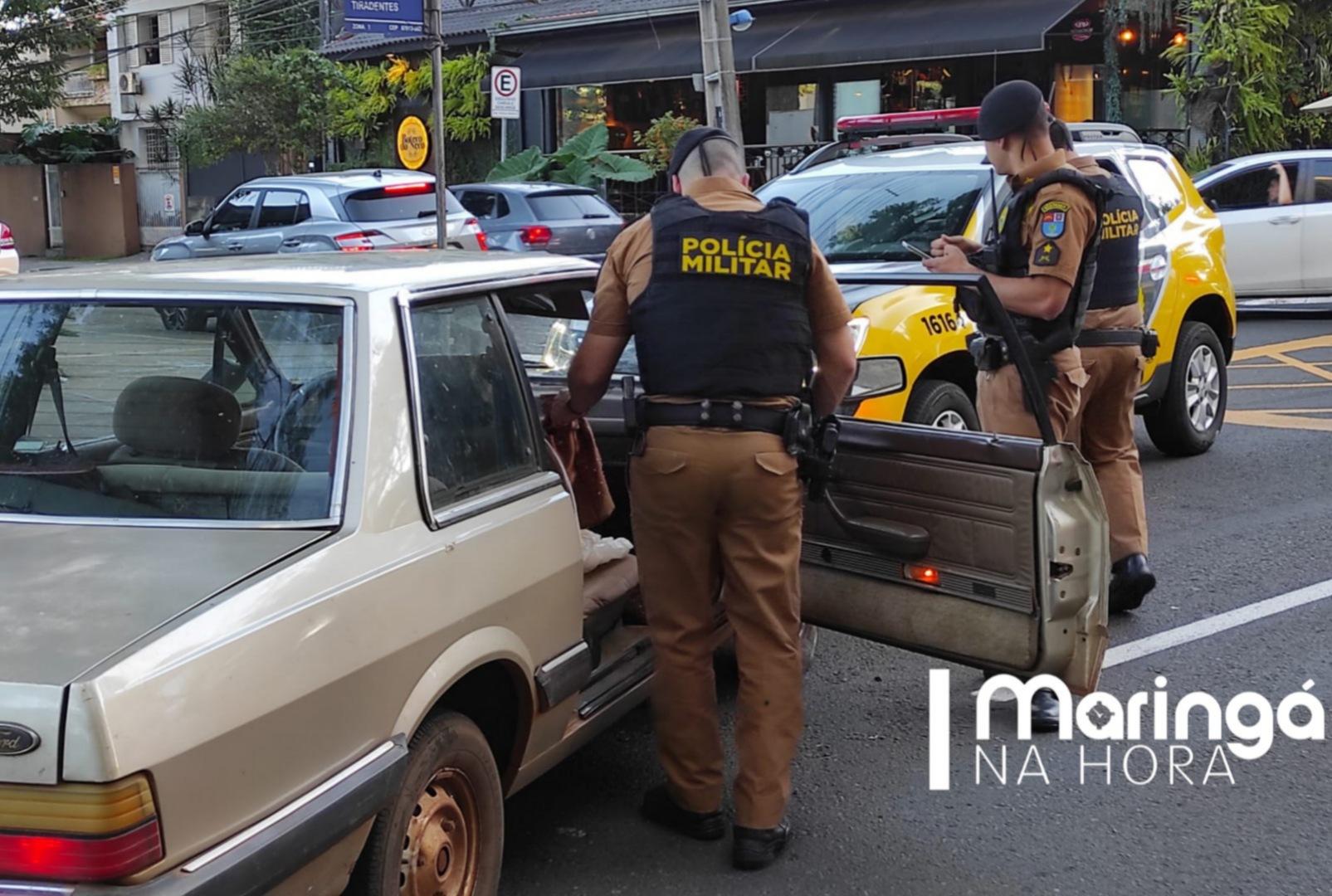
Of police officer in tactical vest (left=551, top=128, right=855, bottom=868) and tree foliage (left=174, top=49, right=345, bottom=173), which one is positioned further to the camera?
tree foliage (left=174, top=49, right=345, bottom=173)

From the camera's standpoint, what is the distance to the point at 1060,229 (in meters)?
4.86

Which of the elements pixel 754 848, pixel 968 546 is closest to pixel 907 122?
pixel 968 546

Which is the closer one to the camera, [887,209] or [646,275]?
[646,275]

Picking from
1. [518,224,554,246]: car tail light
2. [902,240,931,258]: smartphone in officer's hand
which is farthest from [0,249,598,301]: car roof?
[518,224,554,246]: car tail light

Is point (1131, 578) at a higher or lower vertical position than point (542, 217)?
lower

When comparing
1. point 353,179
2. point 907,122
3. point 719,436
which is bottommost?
point 719,436

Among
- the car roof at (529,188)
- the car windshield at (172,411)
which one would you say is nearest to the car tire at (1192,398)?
the car windshield at (172,411)

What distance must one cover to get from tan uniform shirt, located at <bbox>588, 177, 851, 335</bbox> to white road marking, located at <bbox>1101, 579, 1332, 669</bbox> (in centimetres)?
220

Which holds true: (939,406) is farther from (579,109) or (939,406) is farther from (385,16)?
(579,109)

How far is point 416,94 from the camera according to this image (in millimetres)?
29344

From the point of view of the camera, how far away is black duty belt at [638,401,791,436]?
374 centimetres

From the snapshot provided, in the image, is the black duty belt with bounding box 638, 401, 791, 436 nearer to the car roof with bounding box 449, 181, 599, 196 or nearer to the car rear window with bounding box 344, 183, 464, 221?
the car rear window with bounding box 344, 183, 464, 221

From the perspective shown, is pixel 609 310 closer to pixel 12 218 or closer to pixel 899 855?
pixel 899 855

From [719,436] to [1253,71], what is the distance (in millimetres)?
17556
